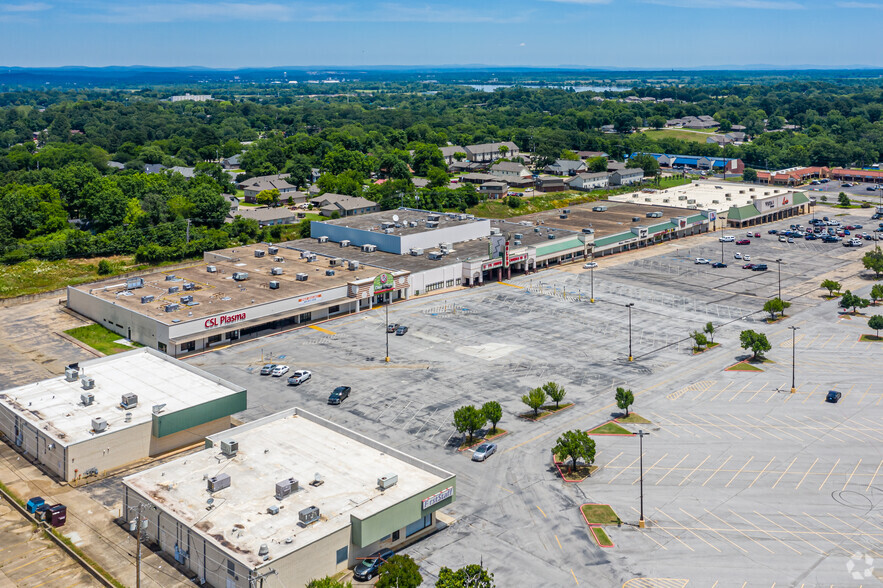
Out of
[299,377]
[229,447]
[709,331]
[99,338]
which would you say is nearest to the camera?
[229,447]

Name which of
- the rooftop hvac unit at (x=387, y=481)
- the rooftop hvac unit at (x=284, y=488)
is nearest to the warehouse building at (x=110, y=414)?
the rooftop hvac unit at (x=284, y=488)

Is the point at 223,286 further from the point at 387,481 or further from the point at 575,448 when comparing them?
the point at 575,448

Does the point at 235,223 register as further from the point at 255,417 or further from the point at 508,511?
the point at 508,511

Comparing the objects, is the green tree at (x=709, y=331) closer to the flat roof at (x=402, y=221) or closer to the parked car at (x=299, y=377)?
the parked car at (x=299, y=377)

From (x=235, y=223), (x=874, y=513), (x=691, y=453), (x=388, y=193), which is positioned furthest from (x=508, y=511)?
(x=388, y=193)

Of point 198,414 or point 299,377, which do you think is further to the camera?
point 299,377

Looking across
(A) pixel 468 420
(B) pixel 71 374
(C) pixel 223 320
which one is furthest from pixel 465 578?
(C) pixel 223 320
